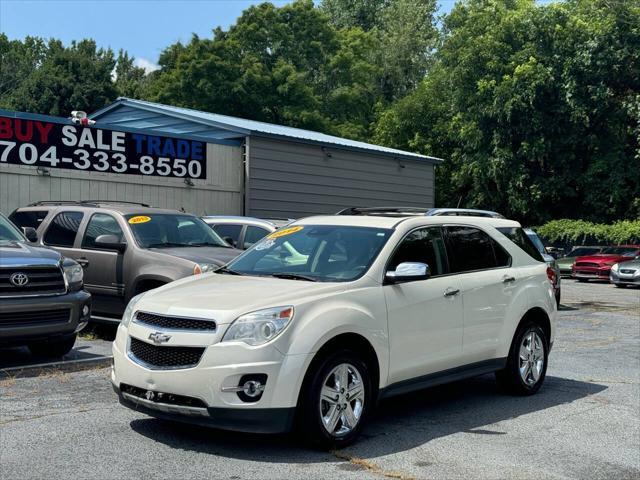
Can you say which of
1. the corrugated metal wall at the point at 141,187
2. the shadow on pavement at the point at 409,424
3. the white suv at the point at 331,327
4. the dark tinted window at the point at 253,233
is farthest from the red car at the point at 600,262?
the white suv at the point at 331,327

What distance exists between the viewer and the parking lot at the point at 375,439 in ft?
17.1

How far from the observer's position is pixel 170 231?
1102 centimetres

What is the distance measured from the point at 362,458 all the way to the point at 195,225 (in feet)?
21.4

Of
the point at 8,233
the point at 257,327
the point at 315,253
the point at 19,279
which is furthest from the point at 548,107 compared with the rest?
the point at 257,327

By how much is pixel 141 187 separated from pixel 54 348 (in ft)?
31.7

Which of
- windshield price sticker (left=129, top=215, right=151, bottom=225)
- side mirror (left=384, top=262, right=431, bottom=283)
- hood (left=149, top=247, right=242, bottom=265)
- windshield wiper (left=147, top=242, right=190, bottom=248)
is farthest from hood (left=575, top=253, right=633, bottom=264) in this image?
side mirror (left=384, top=262, right=431, bottom=283)

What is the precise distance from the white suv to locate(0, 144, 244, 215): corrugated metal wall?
1022 cm

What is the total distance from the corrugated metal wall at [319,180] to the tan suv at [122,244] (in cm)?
902

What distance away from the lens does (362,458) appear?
5.53 meters

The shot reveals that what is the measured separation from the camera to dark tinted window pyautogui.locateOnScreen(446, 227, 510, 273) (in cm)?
713

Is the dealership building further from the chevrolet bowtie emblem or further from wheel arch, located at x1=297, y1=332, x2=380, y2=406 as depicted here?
wheel arch, located at x1=297, y1=332, x2=380, y2=406

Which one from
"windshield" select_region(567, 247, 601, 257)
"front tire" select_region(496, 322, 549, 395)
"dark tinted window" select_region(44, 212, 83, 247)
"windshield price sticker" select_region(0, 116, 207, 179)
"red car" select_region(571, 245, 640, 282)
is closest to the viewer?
"front tire" select_region(496, 322, 549, 395)

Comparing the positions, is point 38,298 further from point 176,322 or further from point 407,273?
point 407,273

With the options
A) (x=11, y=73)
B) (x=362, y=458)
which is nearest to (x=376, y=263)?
(x=362, y=458)
